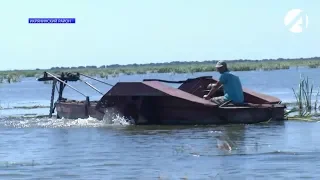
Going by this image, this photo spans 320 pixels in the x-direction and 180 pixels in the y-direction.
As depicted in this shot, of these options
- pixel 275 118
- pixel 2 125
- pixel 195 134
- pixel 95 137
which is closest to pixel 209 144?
pixel 195 134

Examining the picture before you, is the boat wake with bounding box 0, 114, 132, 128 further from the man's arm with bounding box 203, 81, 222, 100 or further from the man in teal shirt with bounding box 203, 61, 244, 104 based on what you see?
the man in teal shirt with bounding box 203, 61, 244, 104

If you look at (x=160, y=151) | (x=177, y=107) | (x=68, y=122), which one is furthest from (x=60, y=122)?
(x=160, y=151)

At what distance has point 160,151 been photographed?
57.9 feet

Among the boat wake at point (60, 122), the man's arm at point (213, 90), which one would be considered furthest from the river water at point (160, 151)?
the man's arm at point (213, 90)

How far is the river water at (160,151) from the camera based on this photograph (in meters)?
14.6

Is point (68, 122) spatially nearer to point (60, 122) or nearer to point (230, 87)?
point (60, 122)

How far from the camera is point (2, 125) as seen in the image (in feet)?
87.6

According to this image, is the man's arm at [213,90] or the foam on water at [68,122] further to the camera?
the foam on water at [68,122]

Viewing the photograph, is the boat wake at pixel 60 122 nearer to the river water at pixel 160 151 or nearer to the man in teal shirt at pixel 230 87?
the river water at pixel 160 151

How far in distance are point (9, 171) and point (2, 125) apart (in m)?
11.5

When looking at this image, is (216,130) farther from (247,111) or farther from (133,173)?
(133,173)

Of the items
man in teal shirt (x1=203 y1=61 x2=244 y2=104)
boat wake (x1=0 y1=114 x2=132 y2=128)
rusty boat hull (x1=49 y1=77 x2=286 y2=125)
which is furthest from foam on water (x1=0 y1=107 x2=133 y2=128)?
man in teal shirt (x1=203 y1=61 x2=244 y2=104)

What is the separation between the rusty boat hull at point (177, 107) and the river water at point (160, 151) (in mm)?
373

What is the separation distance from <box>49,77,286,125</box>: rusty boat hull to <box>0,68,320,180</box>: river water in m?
0.37
